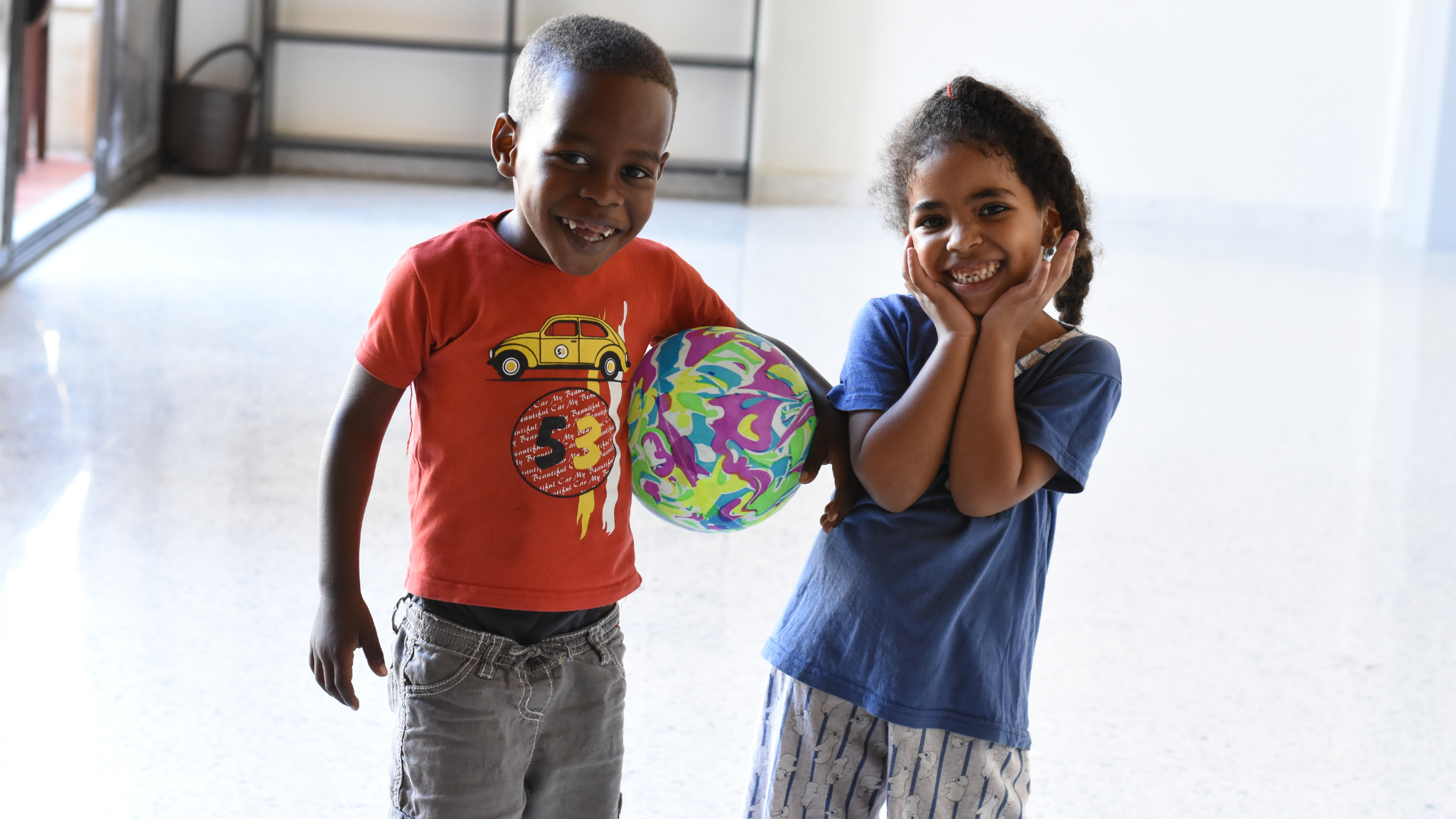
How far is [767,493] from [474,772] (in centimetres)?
38

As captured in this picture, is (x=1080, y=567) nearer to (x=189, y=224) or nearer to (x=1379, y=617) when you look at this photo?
(x=1379, y=617)

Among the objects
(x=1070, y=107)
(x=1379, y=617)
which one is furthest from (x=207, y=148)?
(x=1379, y=617)

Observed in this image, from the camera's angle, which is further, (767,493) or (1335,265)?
(1335,265)

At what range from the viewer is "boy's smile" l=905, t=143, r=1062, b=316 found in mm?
1203

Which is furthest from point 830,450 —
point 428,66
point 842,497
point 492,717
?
point 428,66

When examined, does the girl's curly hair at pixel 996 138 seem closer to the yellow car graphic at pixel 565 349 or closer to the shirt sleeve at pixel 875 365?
the shirt sleeve at pixel 875 365

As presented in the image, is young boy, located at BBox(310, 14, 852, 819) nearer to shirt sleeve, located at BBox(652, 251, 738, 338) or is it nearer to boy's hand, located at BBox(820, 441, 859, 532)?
shirt sleeve, located at BBox(652, 251, 738, 338)

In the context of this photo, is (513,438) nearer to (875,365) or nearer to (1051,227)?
(875,365)

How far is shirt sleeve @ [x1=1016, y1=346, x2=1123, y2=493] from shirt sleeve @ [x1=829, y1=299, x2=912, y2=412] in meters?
0.11

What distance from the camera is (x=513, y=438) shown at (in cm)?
118

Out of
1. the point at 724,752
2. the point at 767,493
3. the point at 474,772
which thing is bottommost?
the point at 724,752

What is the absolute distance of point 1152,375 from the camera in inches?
172

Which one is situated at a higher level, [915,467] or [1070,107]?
[1070,107]

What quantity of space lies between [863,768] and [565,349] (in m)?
0.50
